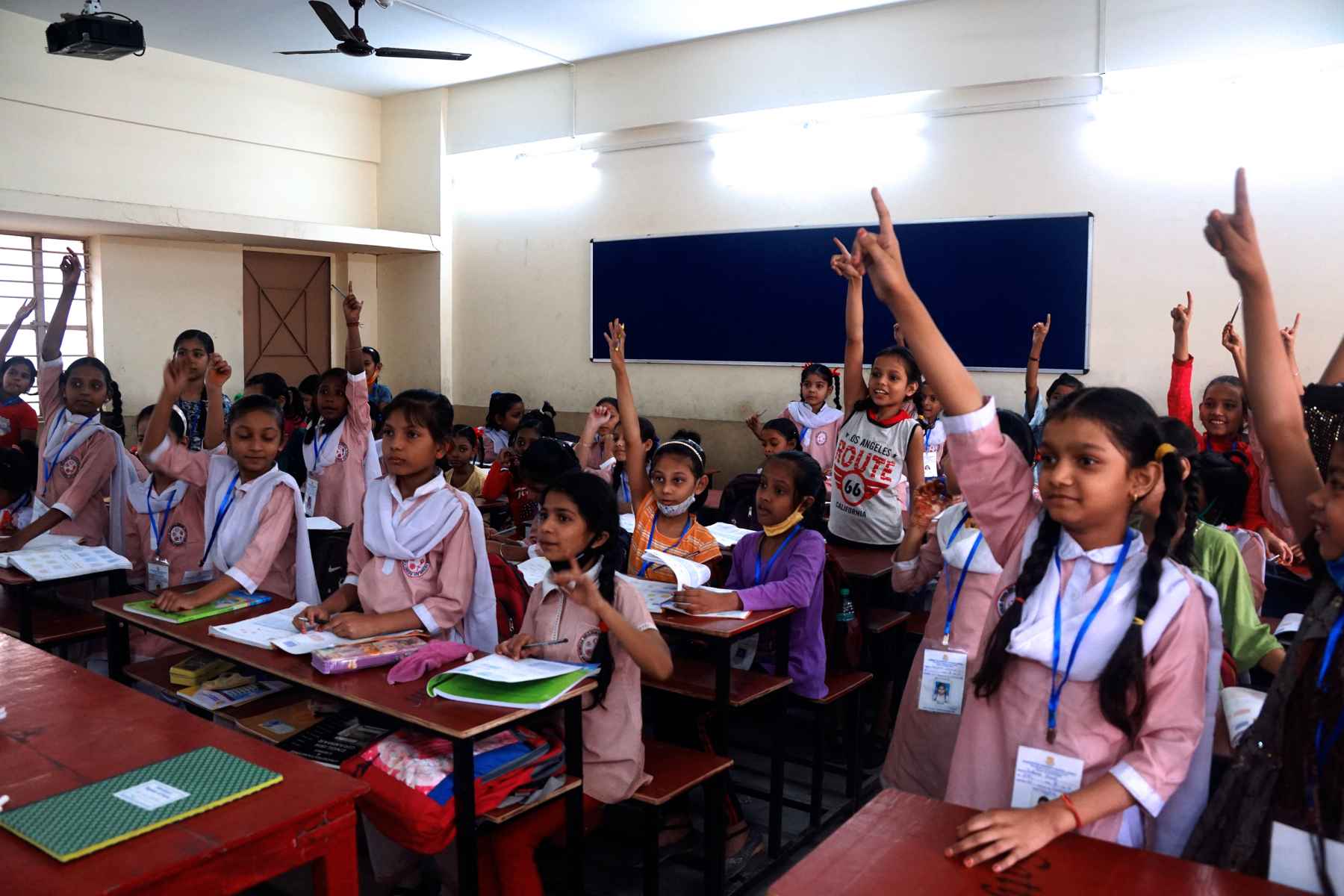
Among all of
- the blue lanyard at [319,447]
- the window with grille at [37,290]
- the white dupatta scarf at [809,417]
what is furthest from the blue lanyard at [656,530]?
the window with grille at [37,290]

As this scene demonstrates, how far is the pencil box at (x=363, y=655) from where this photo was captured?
2.11 metres

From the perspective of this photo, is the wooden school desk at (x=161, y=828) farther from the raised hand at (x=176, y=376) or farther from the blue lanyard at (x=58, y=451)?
the blue lanyard at (x=58, y=451)

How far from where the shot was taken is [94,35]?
5.62 meters

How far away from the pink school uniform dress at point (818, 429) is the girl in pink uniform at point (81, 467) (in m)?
3.61

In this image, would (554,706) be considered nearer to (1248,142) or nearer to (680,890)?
(680,890)

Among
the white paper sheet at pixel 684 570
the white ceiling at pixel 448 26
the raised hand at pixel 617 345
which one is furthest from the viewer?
the white ceiling at pixel 448 26

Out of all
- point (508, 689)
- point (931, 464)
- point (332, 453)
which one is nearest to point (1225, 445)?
point (931, 464)

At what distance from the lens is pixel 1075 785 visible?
1.42 m

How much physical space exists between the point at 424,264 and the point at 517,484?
19.6 feet

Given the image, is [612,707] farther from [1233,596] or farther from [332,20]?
[332,20]

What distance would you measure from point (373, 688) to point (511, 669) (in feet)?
0.94

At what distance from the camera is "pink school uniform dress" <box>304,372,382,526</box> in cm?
454

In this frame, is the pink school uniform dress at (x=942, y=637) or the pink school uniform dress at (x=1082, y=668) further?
the pink school uniform dress at (x=942, y=637)

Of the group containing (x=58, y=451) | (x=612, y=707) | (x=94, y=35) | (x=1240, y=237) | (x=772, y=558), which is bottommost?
(x=612, y=707)
